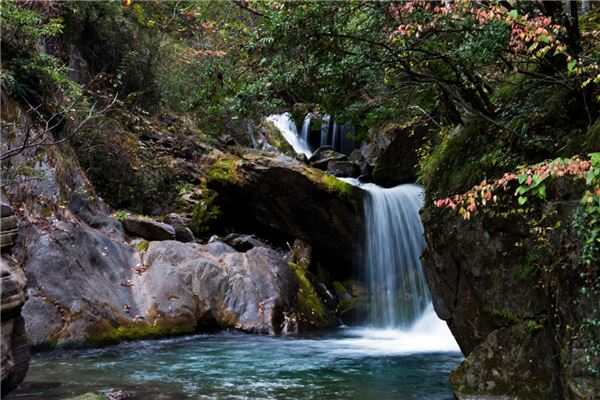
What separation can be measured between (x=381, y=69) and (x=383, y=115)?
242 centimetres

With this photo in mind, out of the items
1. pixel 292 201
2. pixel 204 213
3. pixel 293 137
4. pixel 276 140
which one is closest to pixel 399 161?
pixel 292 201

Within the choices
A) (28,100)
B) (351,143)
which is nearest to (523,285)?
(28,100)

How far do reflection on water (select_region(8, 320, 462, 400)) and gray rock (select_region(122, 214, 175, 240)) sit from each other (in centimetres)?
321

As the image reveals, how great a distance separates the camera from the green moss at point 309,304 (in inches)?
463

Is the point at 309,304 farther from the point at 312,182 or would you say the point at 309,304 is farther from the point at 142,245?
the point at 142,245

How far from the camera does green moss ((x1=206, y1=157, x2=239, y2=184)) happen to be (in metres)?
15.3

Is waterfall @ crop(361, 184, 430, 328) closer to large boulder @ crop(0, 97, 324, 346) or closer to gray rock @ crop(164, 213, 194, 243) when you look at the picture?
large boulder @ crop(0, 97, 324, 346)

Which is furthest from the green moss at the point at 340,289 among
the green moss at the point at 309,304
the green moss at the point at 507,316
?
the green moss at the point at 507,316

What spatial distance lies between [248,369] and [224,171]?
851 cm

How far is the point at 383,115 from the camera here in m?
8.42

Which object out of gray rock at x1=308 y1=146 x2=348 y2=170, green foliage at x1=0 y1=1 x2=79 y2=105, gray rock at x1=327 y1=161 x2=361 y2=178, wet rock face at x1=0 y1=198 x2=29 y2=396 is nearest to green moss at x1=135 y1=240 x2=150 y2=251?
green foliage at x1=0 y1=1 x2=79 y2=105

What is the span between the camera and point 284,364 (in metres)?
8.41

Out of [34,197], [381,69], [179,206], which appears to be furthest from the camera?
[179,206]

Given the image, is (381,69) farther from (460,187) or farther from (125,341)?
(125,341)
